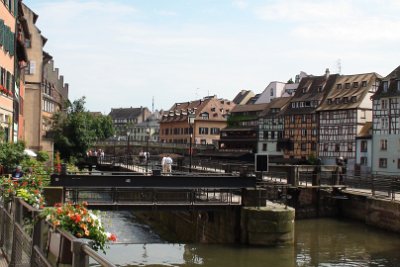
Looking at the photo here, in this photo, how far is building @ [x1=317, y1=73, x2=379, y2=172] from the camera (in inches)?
Answer: 2763

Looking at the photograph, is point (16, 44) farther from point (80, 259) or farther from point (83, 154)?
point (80, 259)

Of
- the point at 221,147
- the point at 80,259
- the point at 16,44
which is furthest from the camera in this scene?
the point at 221,147

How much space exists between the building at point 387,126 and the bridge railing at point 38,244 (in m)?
55.4

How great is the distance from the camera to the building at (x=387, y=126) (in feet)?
199

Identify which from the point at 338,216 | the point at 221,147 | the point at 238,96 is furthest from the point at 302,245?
the point at 238,96

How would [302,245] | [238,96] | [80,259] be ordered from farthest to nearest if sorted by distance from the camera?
[238,96] < [302,245] < [80,259]

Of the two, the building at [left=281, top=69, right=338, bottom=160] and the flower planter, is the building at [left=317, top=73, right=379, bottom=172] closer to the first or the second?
the building at [left=281, top=69, right=338, bottom=160]

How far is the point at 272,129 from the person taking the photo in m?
87.5

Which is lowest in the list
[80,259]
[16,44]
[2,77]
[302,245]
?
[302,245]

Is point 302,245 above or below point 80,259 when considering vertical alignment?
below

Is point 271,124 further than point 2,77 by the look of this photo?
Yes

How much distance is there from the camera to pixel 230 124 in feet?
330

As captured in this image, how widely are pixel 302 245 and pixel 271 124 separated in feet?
209

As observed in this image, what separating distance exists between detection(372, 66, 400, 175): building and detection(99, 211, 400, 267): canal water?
3307 centimetres
